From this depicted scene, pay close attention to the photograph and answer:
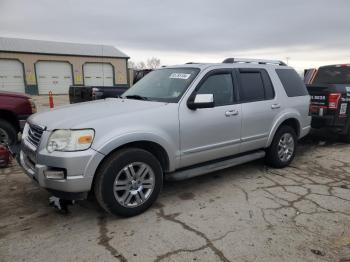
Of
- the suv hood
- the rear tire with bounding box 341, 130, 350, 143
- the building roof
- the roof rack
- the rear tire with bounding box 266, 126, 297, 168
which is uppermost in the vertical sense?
the building roof

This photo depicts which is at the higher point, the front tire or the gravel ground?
the front tire

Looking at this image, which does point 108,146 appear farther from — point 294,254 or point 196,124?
point 294,254

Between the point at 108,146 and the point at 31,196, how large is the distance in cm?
175

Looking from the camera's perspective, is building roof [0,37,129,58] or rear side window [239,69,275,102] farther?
building roof [0,37,129,58]

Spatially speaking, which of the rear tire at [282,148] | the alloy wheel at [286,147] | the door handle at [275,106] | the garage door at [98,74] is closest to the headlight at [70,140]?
the door handle at [275,106]

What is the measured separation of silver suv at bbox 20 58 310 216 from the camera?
3123mm

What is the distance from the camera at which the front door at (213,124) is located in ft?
12.7

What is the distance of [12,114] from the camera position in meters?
6.16

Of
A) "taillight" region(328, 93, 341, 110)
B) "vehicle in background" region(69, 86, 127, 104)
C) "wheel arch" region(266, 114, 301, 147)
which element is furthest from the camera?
"vehicle in background" region(69, 86, 127, 104)

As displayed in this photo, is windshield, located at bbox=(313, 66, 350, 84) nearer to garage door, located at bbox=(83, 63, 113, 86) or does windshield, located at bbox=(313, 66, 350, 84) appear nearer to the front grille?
the front grille

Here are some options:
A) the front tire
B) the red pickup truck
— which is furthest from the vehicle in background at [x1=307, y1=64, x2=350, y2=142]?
the red pickup truck

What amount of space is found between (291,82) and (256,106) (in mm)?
1263

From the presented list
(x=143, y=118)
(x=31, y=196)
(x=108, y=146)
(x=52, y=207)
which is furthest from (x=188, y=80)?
(x=31, y=196)

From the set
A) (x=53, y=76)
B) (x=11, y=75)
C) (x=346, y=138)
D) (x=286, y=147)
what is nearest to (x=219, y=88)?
(x=286, y=147)
